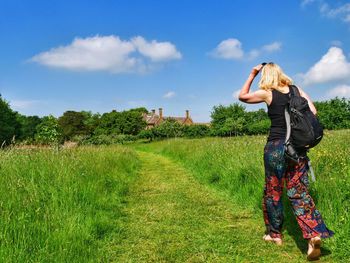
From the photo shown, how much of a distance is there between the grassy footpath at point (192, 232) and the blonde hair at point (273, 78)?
2.32m

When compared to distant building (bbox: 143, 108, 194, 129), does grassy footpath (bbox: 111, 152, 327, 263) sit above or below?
below

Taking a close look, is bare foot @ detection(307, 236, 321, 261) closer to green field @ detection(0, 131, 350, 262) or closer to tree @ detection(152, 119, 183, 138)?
green field @ detection(0, 131, 350, 262)

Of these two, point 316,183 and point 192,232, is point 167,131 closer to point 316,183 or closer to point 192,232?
point 316,183

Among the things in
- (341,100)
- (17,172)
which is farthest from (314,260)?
(341,100)

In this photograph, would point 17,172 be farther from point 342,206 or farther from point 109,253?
point 342,206

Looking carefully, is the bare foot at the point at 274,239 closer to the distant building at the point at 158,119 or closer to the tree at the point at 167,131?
the tree at the point at 167,131

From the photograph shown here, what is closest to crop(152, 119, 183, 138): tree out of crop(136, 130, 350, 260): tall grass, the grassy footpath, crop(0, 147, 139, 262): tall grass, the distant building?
the distant building

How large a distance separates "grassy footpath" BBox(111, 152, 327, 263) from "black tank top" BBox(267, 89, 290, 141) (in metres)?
1.64

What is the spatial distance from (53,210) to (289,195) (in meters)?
3.55

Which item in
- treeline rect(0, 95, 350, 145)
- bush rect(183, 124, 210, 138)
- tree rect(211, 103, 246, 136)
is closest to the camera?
treeline rect(0, 95, 350, 145)

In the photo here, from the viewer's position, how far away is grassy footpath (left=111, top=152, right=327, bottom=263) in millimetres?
4664

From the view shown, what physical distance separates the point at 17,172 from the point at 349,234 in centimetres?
566

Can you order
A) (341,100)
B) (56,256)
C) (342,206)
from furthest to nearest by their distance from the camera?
1. (341,100)
2. (342,206)
3. (56,256)

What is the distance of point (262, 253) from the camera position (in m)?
4.78
